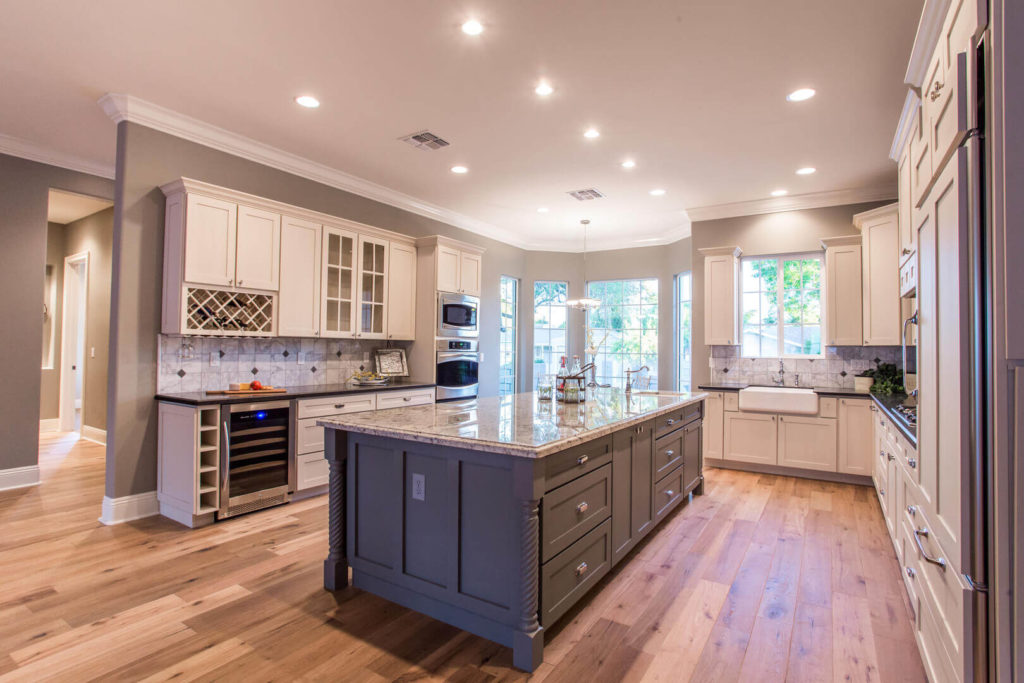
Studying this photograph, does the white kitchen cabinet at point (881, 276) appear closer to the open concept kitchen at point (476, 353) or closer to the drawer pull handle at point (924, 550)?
the open concept kitchen at point (476, 353)

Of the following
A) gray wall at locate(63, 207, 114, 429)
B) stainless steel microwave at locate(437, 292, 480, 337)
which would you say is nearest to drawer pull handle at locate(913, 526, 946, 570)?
stainless steel microwave at locate(437, 292, 480, 337)

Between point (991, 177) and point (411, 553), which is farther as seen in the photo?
point (411, 553)

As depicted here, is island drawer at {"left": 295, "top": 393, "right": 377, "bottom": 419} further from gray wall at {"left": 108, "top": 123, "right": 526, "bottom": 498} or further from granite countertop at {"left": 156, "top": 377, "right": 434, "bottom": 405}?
gray wall at {"left": 108, "top": 123, "right": 526, "bottom": 498}

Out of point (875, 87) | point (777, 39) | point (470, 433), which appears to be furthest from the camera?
point (875, 87)

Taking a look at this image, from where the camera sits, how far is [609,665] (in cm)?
200

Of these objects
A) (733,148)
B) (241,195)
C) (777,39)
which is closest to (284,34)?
(241,195)

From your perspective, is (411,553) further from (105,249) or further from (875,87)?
(105,249)

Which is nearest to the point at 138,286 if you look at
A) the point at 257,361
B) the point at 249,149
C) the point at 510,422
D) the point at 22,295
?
the point at 257,361

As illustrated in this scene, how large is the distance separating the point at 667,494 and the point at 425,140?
329 cm

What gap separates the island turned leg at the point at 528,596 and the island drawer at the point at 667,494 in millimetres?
1578

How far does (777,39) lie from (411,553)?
10.6 ft

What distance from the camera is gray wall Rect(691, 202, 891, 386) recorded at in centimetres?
533

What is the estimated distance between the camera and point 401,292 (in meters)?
5.41

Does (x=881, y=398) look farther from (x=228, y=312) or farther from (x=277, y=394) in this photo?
(x=228, y=312)
